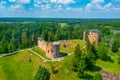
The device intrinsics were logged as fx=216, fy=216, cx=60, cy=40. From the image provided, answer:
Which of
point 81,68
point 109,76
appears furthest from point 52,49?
point 109,76

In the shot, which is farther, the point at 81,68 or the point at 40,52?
the point at 40,52

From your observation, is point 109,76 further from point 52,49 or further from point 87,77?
point 52,49

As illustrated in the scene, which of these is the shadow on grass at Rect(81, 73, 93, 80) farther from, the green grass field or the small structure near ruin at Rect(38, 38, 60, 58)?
the green grass field

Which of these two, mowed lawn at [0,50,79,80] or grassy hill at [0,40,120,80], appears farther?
grassy hill at [0,40,120,80]

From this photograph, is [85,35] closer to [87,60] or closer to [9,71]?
[87,60]

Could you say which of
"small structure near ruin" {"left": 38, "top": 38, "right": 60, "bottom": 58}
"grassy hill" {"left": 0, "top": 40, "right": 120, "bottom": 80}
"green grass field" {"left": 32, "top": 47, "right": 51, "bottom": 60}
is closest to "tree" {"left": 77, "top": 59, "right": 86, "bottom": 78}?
"grassy hill" {"left": 0, "top": 40, "right": 120, "bottom": 80}

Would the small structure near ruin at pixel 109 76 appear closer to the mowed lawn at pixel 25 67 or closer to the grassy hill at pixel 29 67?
the grassy hill at pixel 29 67

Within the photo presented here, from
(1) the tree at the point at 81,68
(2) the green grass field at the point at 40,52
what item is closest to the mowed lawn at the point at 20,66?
(2) the green grass field at the point at 40,52

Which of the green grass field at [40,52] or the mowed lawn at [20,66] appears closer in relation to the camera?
the mowed lawn at [20,66]

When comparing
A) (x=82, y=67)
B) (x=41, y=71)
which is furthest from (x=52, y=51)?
(x=41, y=71)

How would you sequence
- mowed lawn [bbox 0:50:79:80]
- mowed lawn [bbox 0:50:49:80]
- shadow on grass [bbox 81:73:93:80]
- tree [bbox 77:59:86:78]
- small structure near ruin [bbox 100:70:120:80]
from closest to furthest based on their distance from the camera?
tree [bbox 77:59:86:78] < shadow on grass [bbox 81:73:93:80] < mowed lawn [bbox 0:50:79:80] < mowed lawn [bbox 0:50:49:80] < small structure near ruin [bbox 100:70:120:80]
